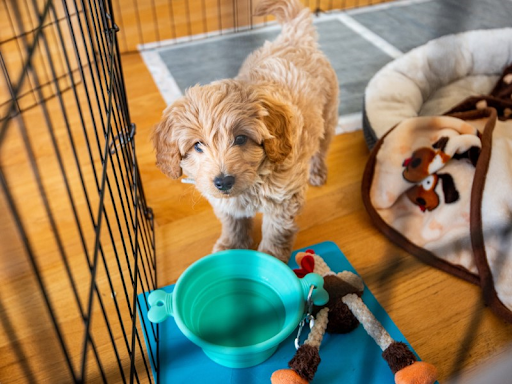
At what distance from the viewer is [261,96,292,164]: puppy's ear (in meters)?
1.37

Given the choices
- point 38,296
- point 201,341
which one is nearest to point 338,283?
point 201,341

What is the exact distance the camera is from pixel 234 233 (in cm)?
175

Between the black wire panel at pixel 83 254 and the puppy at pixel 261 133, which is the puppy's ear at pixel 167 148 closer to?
the puppy at pixel 261 133

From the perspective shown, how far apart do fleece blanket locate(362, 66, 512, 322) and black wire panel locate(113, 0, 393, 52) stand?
5.51 ft

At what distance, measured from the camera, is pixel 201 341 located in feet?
4.05

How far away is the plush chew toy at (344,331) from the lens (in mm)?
1274

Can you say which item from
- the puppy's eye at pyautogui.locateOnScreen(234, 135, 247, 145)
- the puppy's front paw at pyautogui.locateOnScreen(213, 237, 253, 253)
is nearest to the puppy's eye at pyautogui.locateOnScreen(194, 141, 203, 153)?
the puppy's eye at pyautogui.locateOnScreen(234, 135, 247, 145)

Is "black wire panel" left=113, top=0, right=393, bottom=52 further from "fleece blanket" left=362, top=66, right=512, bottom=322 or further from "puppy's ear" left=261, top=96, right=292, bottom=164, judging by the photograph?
"puppy's ear" left=261, top=96, right=292, bottom=164

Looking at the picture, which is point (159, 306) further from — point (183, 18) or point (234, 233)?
point (183, 18)

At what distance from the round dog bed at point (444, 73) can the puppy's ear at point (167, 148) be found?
1163 mm

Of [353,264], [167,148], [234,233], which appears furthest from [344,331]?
[167,148]

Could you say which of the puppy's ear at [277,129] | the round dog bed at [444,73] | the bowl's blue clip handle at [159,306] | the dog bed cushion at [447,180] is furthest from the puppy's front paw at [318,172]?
the bowl's blue clip handle at [159,306]

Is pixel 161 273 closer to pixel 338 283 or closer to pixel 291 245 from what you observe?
pixel 291 245

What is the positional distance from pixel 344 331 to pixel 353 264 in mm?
345
